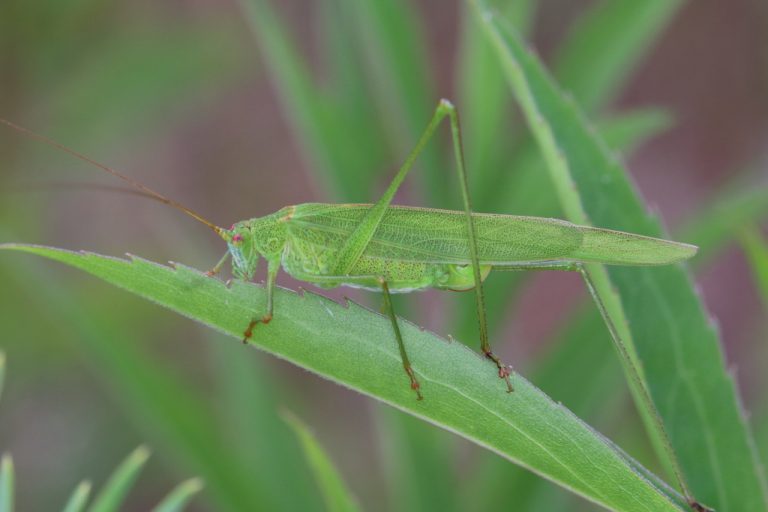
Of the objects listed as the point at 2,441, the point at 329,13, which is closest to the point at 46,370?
the point at 2,441

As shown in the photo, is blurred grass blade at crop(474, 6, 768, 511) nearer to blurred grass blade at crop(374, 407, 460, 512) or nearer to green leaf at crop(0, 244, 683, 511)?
green leaf at crop(0, 244, 683, 511)

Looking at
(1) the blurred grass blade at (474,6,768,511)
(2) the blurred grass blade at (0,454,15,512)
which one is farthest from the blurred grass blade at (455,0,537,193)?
(2) the blurred grass blade at (0,454,15,512)

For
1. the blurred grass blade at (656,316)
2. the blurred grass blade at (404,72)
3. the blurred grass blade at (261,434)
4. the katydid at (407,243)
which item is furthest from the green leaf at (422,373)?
the blurred grass blade at (261,434)

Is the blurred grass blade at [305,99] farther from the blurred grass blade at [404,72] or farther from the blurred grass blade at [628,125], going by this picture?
the blurred grass blade at [628,125]

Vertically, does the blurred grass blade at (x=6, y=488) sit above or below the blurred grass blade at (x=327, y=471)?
below

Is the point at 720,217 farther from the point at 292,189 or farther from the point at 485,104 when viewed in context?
the point at 292,189

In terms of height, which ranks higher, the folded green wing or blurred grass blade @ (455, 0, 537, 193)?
blurred grass blade @ (455, 0, 537, 193)
